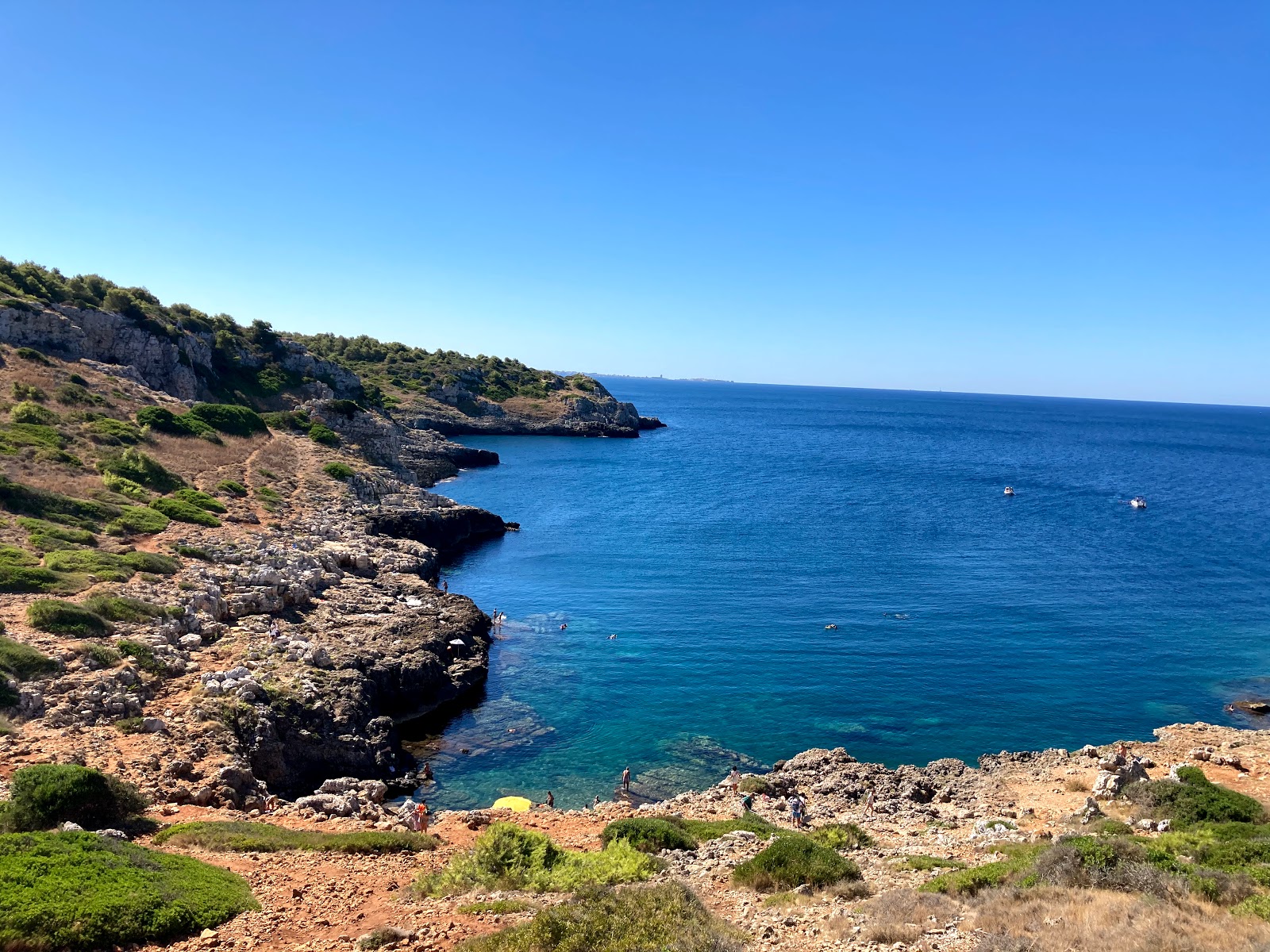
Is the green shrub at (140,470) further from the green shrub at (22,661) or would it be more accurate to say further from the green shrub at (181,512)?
the green shrub at (22,661)

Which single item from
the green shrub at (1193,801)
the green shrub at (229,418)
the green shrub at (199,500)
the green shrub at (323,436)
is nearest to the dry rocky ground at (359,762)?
the green shrub at (1193,801)

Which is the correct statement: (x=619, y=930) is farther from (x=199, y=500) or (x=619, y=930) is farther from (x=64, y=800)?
(x=199, y=500)

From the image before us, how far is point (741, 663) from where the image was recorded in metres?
40.0

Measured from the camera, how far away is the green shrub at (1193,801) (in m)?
21.0

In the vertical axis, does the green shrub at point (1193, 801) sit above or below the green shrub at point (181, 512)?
below

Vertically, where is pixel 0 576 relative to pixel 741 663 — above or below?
above

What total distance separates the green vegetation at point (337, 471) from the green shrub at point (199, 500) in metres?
14.5

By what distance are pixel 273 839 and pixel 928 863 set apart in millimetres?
15198

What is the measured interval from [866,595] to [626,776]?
92.5ft

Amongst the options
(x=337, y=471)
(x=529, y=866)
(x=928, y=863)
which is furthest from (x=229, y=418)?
(x=928, y=863)

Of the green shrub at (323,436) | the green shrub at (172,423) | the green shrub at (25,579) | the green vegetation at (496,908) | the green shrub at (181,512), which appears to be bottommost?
the green vegetation at (496,908)

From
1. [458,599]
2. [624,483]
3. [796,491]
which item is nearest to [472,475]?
[624,483]

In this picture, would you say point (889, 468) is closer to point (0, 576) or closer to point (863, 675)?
point (863, 675)

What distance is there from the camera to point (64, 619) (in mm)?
26594
